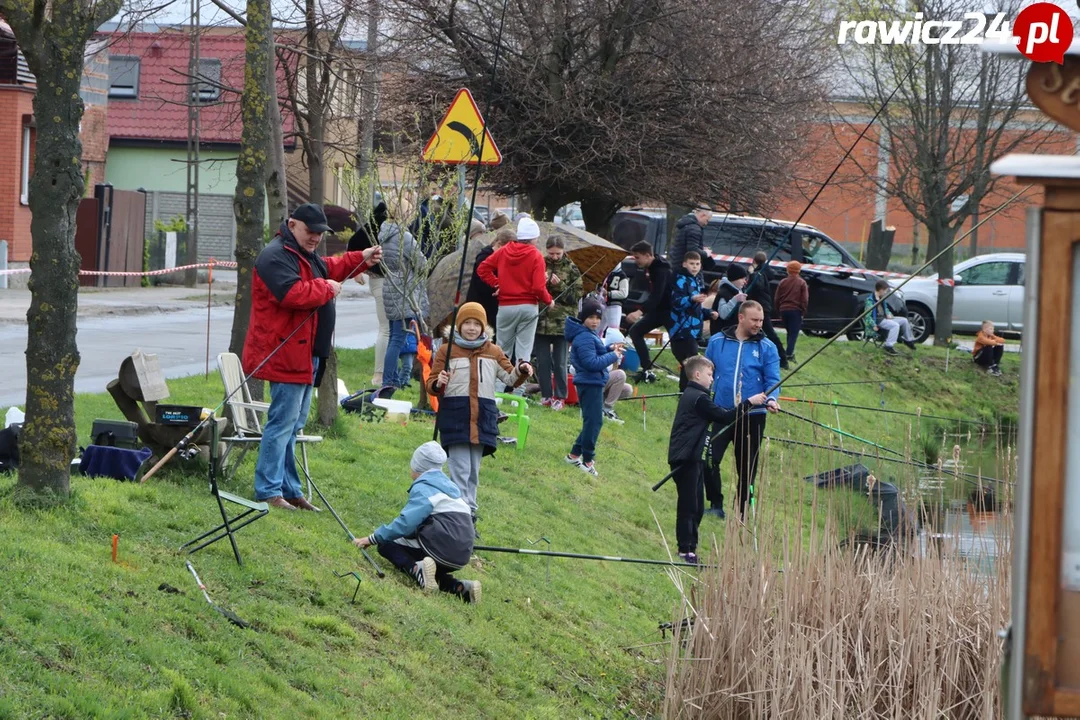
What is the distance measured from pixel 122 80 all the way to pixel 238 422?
3714 centimetres

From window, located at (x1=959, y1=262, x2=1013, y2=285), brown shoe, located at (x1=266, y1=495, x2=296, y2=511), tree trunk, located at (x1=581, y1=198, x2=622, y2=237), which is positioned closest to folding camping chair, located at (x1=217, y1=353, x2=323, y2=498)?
brown shoe, located at (x1=266, y1=495, x2=296, y2=511)

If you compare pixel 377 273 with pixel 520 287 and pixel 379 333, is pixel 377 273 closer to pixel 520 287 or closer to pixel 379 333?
pixel 379 333

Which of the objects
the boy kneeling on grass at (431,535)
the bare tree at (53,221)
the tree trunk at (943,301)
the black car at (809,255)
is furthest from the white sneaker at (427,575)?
the tree trunk at (943,301)

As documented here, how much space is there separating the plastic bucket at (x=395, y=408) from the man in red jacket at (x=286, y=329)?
12.4ft

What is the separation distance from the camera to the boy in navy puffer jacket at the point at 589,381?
12945mm

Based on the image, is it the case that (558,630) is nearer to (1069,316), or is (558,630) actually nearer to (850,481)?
(850,481)

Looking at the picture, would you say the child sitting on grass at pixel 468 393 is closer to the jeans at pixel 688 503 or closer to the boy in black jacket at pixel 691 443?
the boy in black jacket at pixel 691 443

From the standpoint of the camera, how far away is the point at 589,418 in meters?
13.0

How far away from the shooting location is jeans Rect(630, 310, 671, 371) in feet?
56.0

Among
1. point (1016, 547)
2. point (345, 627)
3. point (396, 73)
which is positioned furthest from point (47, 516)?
point (396, 73)

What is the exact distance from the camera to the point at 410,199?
45.9 feet

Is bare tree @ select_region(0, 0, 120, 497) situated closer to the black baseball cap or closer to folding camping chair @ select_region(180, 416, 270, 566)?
folding camping chair @ select_region(180, 416, 270, 566)

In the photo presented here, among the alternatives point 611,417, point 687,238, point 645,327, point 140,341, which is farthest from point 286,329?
point 140,341

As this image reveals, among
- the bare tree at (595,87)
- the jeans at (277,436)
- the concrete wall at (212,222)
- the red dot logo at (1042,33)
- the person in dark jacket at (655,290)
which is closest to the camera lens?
the red dot logo at (1042,33)
